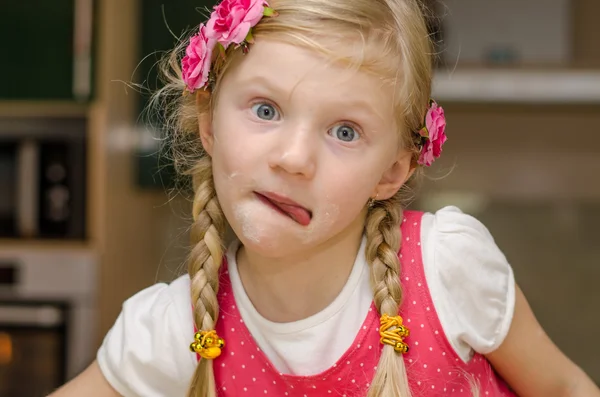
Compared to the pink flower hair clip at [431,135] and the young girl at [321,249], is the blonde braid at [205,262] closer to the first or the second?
the young girl at [321,249]

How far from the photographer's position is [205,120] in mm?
837

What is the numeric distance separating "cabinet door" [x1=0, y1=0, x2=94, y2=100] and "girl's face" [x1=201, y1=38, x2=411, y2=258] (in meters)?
1.41

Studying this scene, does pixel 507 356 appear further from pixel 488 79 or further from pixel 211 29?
pixel 488 79

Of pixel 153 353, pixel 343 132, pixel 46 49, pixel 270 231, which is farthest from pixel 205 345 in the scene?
pixel 46 49

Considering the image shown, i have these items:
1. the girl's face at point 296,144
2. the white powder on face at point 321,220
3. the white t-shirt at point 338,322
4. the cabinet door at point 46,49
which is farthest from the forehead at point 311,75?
the cabinet door at point 46,49

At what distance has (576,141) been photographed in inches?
98.0

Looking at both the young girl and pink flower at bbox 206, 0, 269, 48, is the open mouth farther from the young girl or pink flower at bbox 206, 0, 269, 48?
pink flower at bbox 206, 0, 269, 48

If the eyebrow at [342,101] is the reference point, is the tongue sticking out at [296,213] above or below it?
below

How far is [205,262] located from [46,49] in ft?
4.82

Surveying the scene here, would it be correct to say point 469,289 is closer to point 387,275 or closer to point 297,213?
point 387,275

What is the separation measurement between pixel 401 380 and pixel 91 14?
5.15 ft

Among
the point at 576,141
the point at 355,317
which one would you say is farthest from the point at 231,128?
the point at 576,141

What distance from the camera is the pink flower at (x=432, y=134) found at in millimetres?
824

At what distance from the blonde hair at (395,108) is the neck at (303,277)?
31mm
